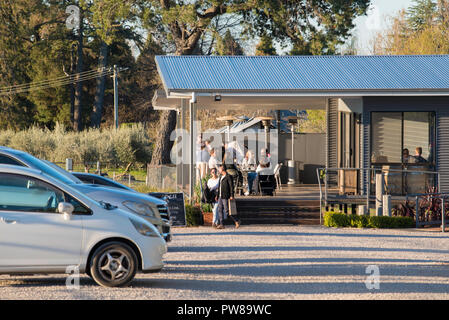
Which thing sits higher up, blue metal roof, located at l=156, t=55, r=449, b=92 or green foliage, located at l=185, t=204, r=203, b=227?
blue metal roof, located at l=156, t=55, r=449, b=92

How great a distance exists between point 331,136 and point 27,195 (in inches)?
660

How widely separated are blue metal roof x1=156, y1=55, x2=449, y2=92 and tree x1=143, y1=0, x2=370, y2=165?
642cm

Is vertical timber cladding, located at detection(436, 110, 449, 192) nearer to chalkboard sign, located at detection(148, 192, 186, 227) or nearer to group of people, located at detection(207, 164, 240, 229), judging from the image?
group of people, located at detection(207, 164, 240, 229)

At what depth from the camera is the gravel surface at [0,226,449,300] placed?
994cm

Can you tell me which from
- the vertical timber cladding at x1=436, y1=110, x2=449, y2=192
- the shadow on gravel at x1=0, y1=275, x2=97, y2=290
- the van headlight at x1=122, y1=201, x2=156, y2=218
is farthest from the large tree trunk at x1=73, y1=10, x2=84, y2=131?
the shadow on gravel at x1=0, y1=275, x2=97, y2=290

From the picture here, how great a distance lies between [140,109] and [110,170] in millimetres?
21058

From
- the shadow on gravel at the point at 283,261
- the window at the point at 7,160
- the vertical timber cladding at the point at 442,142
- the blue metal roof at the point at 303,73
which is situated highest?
the blue metal roof at the point at 303,73

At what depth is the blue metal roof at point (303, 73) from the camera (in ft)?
71.4

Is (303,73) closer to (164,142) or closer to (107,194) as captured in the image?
(107,194)

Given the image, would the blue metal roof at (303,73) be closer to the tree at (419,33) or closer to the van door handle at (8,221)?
the van door handle at (8,221)

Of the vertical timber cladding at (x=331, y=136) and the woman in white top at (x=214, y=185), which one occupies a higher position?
the vertical timber cladding at (x=331, y=136)

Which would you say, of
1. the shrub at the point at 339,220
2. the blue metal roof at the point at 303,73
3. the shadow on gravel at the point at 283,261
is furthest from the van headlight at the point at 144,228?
the blue metal roof at the point at 303,73

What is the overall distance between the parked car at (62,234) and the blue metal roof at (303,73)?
10.7m
